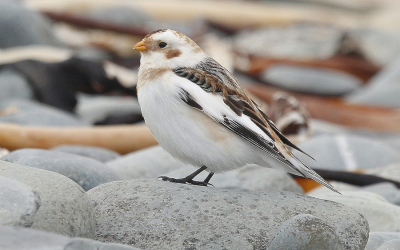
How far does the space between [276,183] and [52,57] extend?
175 inches

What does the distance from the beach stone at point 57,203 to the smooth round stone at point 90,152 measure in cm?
180

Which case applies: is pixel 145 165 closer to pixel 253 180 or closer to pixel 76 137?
pixel 253 180

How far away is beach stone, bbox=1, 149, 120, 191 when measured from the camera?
3912mm

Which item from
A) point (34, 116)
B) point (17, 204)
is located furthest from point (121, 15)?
point (17, 204)

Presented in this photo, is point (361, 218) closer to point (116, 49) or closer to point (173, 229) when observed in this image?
point (173, 229)

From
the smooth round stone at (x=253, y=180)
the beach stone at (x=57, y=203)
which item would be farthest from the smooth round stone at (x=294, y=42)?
the beach stone at (x=57, y=203)

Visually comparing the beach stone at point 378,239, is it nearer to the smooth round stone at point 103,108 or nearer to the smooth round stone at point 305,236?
the smooth round stone at point 305,236

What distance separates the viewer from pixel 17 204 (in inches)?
112

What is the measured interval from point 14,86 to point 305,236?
4.89 m

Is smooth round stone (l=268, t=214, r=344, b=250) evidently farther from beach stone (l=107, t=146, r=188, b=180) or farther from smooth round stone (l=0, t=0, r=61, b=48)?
smooth round stone (l=0, t=0, r=61, b=48)

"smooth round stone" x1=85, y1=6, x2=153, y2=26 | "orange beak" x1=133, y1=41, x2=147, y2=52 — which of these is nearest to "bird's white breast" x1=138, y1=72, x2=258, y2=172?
"orange beak" x1=133, y1=41, x2=147, y2=52

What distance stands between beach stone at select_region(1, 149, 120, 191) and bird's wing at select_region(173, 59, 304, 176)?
656 millimetres

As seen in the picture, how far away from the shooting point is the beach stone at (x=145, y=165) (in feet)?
15.4

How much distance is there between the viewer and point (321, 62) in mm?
10641
